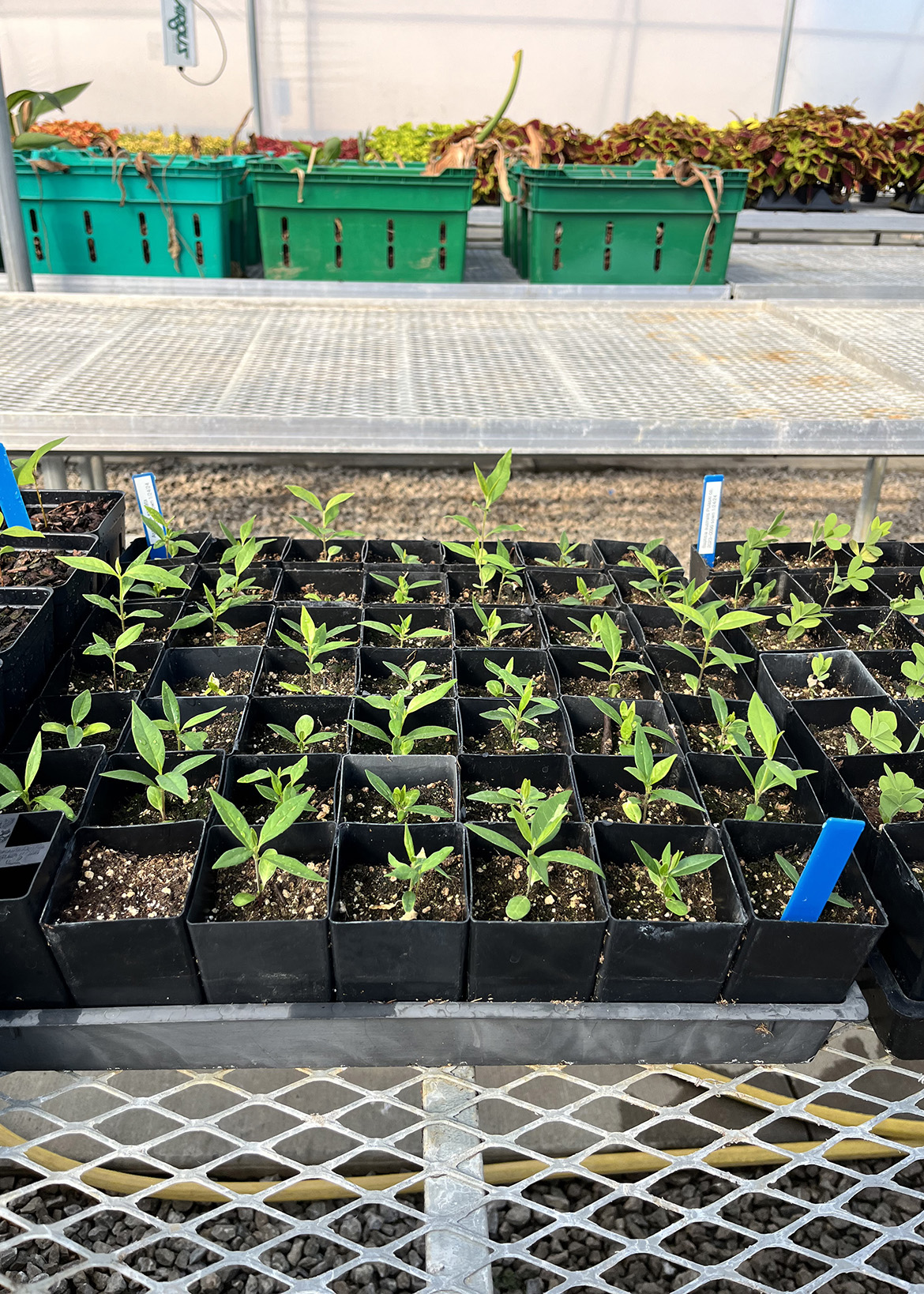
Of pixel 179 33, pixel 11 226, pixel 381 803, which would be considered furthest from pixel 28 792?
pixel 179 33

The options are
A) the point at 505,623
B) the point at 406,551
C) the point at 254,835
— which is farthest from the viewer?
the point at 406,551

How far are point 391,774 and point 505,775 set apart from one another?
14 cm

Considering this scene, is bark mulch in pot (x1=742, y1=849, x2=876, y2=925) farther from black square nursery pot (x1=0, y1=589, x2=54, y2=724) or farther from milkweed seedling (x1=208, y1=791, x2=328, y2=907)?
black square nursery pot (x1=0, y1=589, x2=54, y2=724)

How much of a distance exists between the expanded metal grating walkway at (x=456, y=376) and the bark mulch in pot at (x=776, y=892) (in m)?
0.73

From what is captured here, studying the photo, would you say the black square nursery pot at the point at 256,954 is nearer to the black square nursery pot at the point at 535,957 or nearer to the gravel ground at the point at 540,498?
the black square nursery pot at the point at 535,957

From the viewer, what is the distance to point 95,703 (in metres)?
1.16

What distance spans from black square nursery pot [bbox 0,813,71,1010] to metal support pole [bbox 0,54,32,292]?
1.59 metres

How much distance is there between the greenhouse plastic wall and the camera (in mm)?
5223

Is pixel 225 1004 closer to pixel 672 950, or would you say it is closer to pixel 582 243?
pixel 672 950

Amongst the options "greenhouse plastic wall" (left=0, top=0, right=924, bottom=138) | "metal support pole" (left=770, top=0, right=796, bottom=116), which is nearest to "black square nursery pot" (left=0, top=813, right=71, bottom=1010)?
"greenhouse plastic wall" (left=0, top=0, right=924, bottom=138)

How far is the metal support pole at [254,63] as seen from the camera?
5012 millimetres

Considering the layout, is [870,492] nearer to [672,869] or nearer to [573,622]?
[573,622]

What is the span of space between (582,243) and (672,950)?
2.16m

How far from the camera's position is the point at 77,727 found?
110 cm
